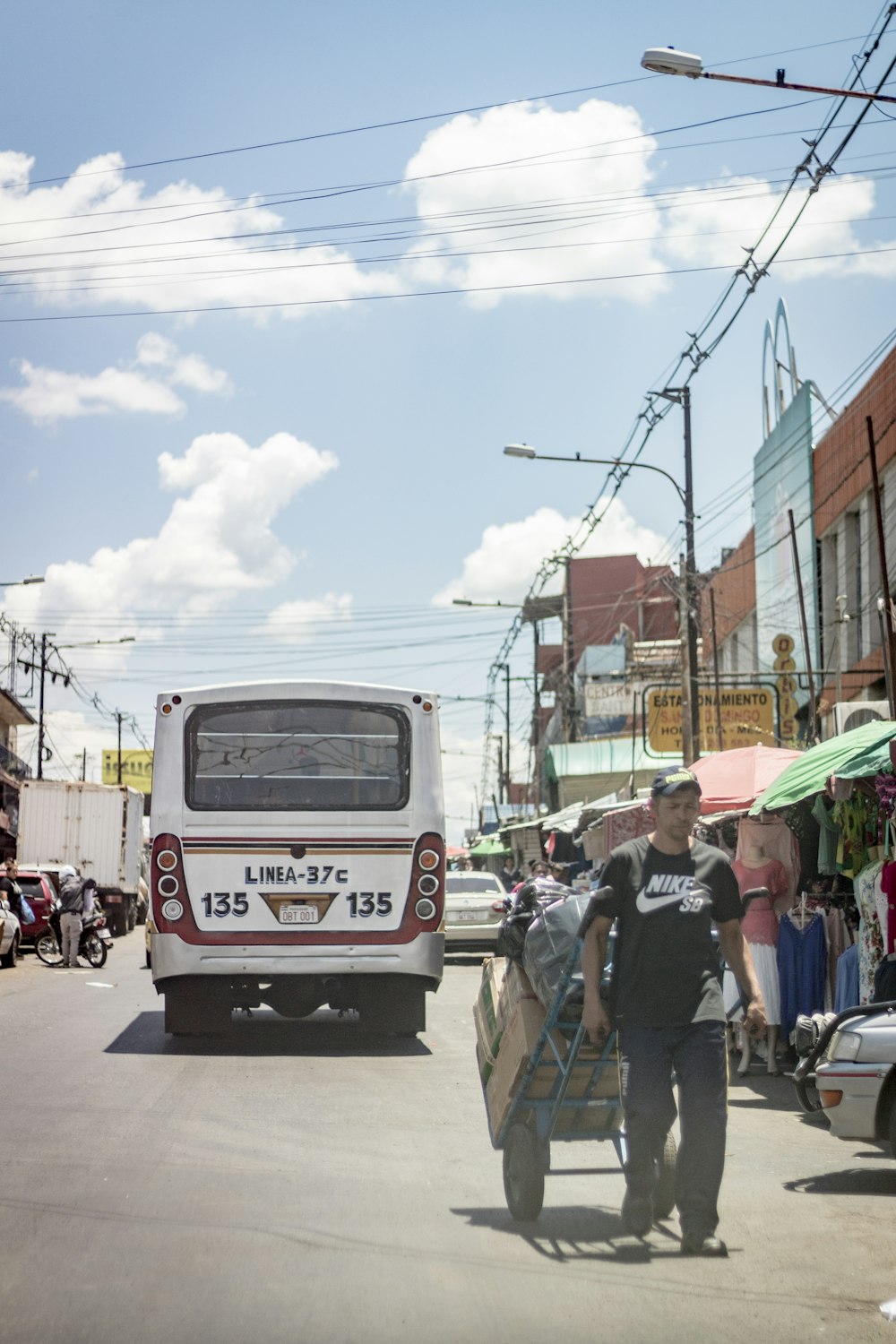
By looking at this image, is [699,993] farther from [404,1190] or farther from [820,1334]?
[404,1190]

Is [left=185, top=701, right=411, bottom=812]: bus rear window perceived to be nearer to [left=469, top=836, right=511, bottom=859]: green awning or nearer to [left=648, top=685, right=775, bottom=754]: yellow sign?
[left=648, top=685, right=775, bottom=754]: yellow sign

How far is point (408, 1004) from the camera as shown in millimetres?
14406

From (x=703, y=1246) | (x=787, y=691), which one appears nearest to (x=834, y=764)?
(x=703, y=1246)

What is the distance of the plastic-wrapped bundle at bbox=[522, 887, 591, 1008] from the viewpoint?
6.66 meters

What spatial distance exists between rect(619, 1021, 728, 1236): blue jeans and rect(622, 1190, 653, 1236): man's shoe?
0.04m

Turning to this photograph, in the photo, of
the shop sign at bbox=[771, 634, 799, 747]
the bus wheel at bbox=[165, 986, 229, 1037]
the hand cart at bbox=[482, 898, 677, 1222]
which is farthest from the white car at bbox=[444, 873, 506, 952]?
the hand cart at bbox=[482, 898, 677, 1222]

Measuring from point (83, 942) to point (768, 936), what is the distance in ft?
56.8

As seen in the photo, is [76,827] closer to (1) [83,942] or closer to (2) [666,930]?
(1) [83,942]

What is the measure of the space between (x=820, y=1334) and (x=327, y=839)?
354 inches

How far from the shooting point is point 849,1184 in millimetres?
7898

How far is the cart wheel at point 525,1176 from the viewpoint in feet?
22.1

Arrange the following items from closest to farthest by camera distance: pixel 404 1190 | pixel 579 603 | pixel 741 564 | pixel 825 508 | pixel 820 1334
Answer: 1. pixel 820 1334
2. pixel 404 1190
3. pixel 825 508
4. pixel 741 564
5. pixel 579 603

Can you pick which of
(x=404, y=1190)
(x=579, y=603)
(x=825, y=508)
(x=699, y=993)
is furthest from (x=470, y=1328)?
(x=579, y=603)

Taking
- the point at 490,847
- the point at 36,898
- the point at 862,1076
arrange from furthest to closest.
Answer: the point at 490,847 → the point at 36,898 → the point at 862,1076
